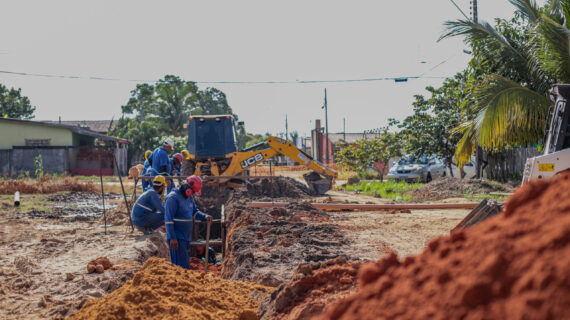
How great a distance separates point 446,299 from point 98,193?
24215 mm

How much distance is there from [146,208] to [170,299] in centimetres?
588

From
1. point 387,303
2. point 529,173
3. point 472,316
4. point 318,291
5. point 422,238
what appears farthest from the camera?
point 422,238

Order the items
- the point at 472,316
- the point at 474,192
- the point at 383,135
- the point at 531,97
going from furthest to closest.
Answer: the point at 383,135 < the point at 474,192 < the point at 531,97 < the point at 472,316

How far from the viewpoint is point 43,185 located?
24.1 m

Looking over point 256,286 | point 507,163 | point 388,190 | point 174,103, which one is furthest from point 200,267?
point 174,103

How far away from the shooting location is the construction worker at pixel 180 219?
27.2ft

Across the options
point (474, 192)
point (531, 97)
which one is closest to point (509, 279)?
point (531, 97)

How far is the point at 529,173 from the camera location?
801 centimetres

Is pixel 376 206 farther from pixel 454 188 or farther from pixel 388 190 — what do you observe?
pixel 388 190

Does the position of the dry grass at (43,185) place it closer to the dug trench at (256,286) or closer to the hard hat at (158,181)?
the hard hat at (158,181)

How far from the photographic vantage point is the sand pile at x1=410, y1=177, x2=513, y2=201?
60.2 ft

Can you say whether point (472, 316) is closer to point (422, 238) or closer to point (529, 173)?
point (529, 173)

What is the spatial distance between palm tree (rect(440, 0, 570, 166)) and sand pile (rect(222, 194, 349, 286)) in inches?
180

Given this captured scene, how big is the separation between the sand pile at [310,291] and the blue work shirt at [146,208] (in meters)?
6.14
